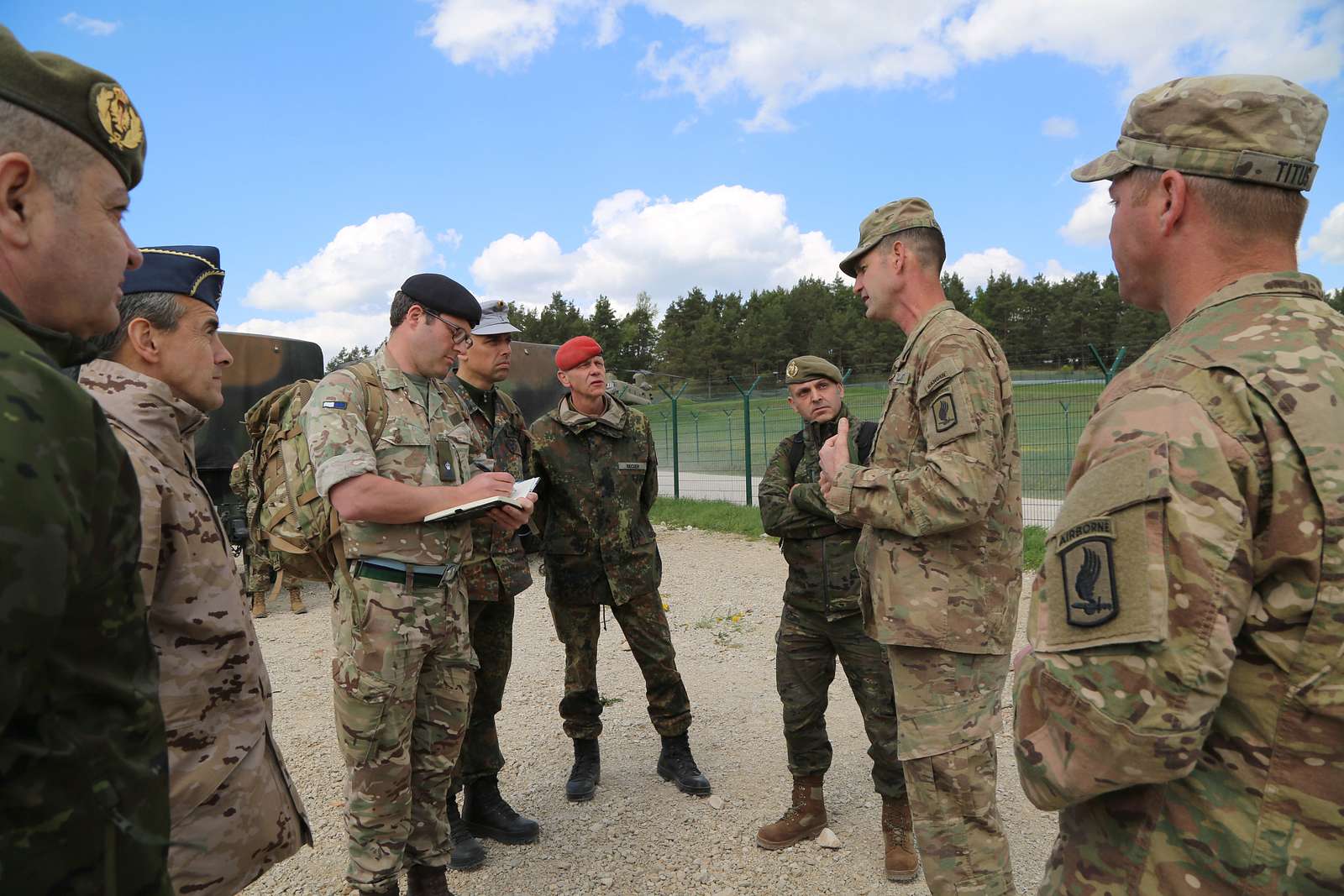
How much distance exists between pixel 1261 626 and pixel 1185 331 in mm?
504

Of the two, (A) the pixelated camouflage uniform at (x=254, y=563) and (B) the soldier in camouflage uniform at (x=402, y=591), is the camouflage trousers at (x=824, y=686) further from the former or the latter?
(A) the pixelated camouflage uniform at (x=254, y=563)

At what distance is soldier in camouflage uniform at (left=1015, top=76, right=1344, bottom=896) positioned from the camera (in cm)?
125

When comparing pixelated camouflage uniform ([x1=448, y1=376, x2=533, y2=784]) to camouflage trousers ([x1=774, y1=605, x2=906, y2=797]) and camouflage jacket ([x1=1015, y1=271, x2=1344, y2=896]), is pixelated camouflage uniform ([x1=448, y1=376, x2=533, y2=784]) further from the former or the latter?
camouflage jacket ([x1=1015, y1=271, x2=1344, y2=896])

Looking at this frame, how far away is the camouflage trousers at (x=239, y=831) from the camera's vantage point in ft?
6.30

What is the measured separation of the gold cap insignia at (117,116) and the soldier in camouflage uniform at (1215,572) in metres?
1.60

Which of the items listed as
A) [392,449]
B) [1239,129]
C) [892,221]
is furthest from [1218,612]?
[392,449]

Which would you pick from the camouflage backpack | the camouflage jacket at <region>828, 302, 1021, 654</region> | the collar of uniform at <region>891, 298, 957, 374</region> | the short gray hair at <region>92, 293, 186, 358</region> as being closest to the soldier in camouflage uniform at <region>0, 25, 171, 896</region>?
the short gray hair at <region>92, 293, 186, 358</region>

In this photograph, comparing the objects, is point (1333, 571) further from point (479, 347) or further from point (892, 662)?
point (479, 347)

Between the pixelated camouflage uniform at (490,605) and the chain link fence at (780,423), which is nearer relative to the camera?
the pixelated camouflage uniform at (490,605)

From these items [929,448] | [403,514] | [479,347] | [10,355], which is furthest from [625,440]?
[10,355]

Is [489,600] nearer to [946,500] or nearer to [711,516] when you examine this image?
[946,500]

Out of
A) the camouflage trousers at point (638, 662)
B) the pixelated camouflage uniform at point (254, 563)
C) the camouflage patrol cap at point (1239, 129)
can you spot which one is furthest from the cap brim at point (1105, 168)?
the pixelated camouflage uniform at point (254, 563)

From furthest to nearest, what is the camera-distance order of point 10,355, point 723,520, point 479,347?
1. point 723,520
2. point 479,347
3. point 10,355

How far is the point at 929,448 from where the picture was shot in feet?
9.00
